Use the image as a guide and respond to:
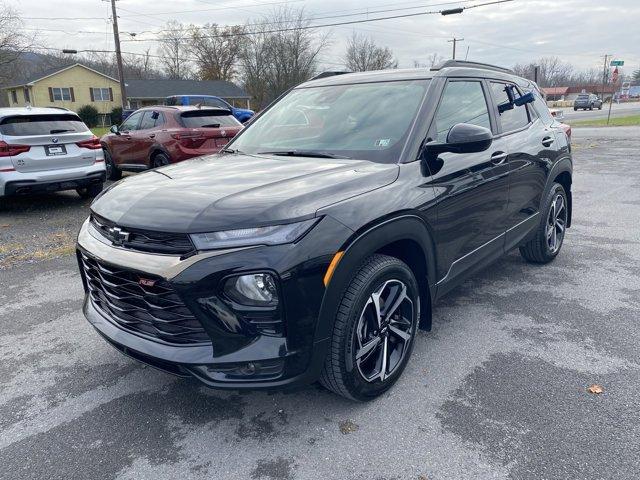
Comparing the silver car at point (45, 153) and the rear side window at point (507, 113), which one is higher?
the rear side window at point (507, 113)

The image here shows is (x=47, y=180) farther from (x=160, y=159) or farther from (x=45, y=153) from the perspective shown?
(x=160, y=159)

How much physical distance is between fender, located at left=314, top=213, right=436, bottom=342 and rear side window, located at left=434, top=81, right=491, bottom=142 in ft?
2.43

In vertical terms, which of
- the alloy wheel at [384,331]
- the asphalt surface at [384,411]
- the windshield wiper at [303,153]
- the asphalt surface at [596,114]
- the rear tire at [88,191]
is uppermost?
the windshield wiper at [303,153]

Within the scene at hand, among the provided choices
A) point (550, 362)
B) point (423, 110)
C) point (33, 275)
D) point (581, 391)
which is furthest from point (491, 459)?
point (33, 275)

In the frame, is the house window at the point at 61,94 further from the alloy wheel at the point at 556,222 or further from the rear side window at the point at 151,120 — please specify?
the alloy wheel at the point at 556,222

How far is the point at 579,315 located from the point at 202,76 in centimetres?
6463

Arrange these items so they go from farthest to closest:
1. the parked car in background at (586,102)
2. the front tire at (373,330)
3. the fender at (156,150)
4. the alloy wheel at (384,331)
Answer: the parked car in background at (586,102), the fender at (156,150), the alloy wheel at (384,331), the front tire at (373,330)

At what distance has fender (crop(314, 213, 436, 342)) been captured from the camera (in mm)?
2348

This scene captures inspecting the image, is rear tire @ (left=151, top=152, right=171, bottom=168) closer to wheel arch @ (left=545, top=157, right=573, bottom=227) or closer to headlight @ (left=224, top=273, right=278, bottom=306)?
wheel arch @ (left=545, top=157, right=573, bottom=227)

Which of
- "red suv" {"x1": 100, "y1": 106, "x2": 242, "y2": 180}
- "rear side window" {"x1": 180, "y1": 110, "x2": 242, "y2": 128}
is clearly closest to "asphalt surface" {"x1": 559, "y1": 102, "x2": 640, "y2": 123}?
"rear side window" {"x1": 180, "y1": 110, "x2": 242, "y2": 128}

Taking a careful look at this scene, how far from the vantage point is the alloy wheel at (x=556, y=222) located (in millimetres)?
4938

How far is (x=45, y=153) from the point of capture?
7.86m

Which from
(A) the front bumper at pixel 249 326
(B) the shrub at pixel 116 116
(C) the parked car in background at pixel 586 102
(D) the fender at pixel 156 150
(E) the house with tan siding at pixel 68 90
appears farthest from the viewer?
(C) the parked car in background at pixel 586 102

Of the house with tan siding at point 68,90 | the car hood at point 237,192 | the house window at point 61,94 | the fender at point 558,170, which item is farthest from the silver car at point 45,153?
the house window at point 61,94
